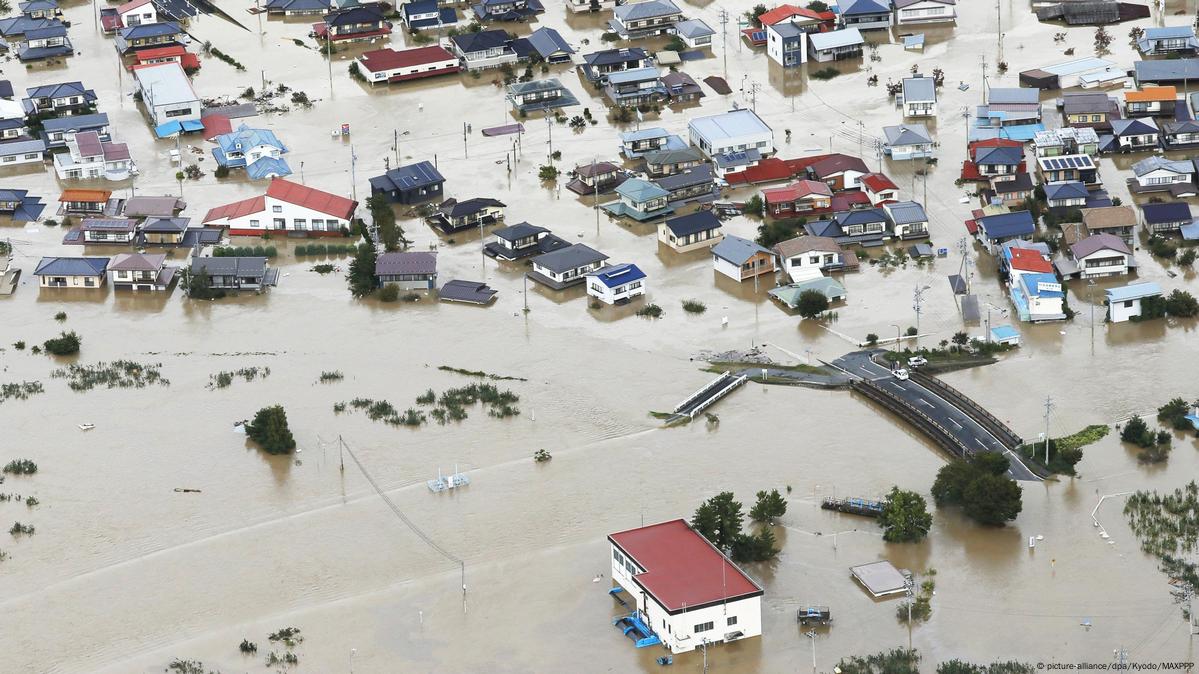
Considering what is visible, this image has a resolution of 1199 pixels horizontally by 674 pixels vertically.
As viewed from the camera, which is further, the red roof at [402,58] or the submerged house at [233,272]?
the red roof at [402,58]

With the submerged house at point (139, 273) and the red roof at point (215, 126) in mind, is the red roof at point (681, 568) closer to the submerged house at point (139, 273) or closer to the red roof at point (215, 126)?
the submerged house at point (139, 273)

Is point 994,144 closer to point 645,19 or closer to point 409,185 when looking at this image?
point 645,19

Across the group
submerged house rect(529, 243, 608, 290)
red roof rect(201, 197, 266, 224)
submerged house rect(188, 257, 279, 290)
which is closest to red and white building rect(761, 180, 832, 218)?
submerged house rect(529, 243, 608, 290)

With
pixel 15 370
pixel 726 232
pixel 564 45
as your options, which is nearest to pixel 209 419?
pixel 15 370

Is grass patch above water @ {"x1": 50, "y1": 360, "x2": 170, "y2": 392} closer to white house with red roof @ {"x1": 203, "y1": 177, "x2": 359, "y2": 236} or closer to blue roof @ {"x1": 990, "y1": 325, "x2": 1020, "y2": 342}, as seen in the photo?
white house with red roof @ {"x1": 203, "y1": 177, "x2": 359, "y2": 236}

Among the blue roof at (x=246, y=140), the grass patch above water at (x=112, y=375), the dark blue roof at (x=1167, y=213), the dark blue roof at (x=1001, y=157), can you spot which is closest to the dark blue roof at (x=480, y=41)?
the blue roof at (x=246, y=140)
